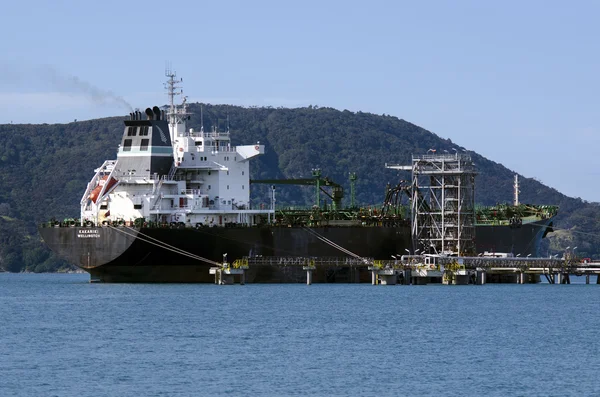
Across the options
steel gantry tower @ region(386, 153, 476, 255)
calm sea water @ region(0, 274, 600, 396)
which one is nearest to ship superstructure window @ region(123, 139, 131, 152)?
calm sea water @ region(0, 274, 600, 396)

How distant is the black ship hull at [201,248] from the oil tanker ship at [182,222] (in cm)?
6

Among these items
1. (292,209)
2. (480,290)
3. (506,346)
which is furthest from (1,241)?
(506,346)

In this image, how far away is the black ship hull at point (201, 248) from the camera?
259 feet

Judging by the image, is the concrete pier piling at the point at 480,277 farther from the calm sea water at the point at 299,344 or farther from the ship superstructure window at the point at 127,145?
the ship superstructure window at the point at 127,145

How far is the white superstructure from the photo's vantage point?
8094 cm

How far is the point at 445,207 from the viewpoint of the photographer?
83812 millimetres

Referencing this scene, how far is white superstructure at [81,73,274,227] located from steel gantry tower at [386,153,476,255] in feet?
29.7

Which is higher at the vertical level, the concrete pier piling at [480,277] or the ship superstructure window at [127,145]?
the ship superstructure window at [127,145]

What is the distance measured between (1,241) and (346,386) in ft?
484

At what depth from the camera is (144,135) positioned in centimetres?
8150

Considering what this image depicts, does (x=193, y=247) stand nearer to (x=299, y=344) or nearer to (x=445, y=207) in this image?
(x=445, y=207)

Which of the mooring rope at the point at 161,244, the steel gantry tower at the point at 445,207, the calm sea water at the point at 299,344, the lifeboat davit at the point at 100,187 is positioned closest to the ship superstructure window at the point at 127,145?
the lifeboat davit at the point at 100,187

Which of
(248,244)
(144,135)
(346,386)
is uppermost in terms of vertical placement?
(144,135)

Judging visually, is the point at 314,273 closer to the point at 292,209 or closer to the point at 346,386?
the point at 292,209
